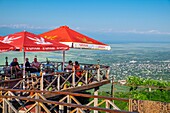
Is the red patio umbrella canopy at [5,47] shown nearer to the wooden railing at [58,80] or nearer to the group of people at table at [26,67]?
the wooden railing at [58,80]

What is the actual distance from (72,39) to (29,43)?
9.40ft

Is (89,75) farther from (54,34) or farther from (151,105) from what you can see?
(151,105)

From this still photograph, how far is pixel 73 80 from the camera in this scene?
12.2 m

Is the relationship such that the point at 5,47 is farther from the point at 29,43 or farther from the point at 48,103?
the point at 48,103

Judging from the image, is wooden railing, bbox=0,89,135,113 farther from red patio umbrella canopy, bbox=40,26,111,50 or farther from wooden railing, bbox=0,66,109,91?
red patio umbrella canopy, bbox=40,26,111,50

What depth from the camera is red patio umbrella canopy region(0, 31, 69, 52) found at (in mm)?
10102

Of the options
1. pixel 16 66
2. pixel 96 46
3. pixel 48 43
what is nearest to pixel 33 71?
pixel 16 66

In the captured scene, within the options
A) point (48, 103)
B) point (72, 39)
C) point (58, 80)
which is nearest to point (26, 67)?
point (58, 80)

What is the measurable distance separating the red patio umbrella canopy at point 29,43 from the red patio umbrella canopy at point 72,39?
1158 mm

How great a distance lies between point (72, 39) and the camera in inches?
507

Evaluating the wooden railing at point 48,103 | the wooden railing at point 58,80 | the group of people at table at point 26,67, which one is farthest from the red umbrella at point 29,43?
the wooden railing at point 48,103

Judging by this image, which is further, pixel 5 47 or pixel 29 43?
pixel 29 43

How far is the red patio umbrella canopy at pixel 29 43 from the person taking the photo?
10102mm

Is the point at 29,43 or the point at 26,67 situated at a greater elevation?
the point at 29,43
